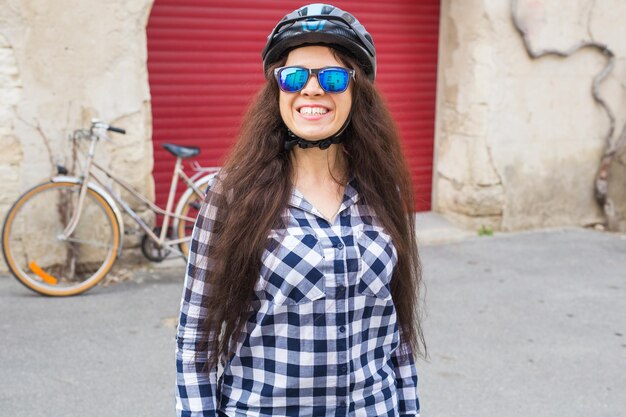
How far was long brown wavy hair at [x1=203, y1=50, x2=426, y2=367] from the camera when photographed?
172 cm

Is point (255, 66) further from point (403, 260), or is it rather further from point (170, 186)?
point (403, 260)

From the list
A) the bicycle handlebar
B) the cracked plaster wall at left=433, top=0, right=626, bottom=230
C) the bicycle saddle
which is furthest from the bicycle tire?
the cracked plaster wall at left=433, top=0, right=626, bottom=230

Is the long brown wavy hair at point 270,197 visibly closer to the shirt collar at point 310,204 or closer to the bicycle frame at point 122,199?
the shirt collar at point 310,204

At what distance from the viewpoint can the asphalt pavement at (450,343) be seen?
388cm

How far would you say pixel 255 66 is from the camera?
6680 mm

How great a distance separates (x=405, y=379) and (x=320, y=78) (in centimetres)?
79

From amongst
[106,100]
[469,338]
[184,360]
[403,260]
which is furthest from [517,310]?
[184,360]

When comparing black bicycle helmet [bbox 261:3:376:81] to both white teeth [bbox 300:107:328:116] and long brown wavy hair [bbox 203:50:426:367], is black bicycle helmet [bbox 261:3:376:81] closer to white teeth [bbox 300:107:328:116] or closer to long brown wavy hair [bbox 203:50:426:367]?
long brown wavy hair [bbox 203:50:426:367]

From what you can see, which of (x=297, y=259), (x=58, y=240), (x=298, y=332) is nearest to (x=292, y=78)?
(x=297, y=259)

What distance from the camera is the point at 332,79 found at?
1.76 meters

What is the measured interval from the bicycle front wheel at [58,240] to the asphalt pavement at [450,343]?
154 mm

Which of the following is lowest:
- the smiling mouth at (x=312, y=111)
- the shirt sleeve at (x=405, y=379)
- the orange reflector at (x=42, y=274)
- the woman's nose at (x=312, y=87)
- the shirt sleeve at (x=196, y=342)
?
the orange reflector at (x=42, y=274)

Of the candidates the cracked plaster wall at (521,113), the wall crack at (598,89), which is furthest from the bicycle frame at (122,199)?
the wall crack at (598,89)

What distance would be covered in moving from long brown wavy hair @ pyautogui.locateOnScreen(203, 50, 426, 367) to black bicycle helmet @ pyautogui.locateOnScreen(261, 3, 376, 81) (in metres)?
0.04
